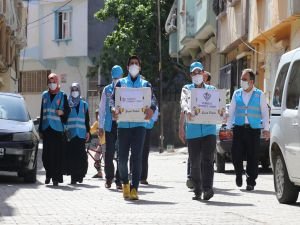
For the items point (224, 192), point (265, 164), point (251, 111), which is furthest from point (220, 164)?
point (224, 192)

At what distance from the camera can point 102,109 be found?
13.5 m

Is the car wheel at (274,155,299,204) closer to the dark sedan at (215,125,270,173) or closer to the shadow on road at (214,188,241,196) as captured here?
the shadow on road at (214,188,241,196)

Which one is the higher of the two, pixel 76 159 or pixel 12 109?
pixel 12 109

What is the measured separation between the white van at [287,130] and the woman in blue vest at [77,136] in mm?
4289

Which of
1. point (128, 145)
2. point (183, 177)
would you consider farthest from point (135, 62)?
point (183, 177)

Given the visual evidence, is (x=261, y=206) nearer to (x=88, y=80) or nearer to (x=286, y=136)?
(x=286, y=136)

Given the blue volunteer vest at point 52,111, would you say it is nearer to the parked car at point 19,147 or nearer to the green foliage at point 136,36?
the parked car at point 19,147

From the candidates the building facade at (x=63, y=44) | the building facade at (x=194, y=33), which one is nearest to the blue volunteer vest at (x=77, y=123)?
the building facade at (x=194, y=33)

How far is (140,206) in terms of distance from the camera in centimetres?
1078

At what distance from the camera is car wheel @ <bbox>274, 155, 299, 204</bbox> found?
36.2ft

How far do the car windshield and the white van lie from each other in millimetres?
5622

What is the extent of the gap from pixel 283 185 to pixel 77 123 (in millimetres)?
4869

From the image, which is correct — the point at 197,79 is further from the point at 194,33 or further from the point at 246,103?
the point at 194,33

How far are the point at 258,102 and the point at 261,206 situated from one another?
3.11 m
